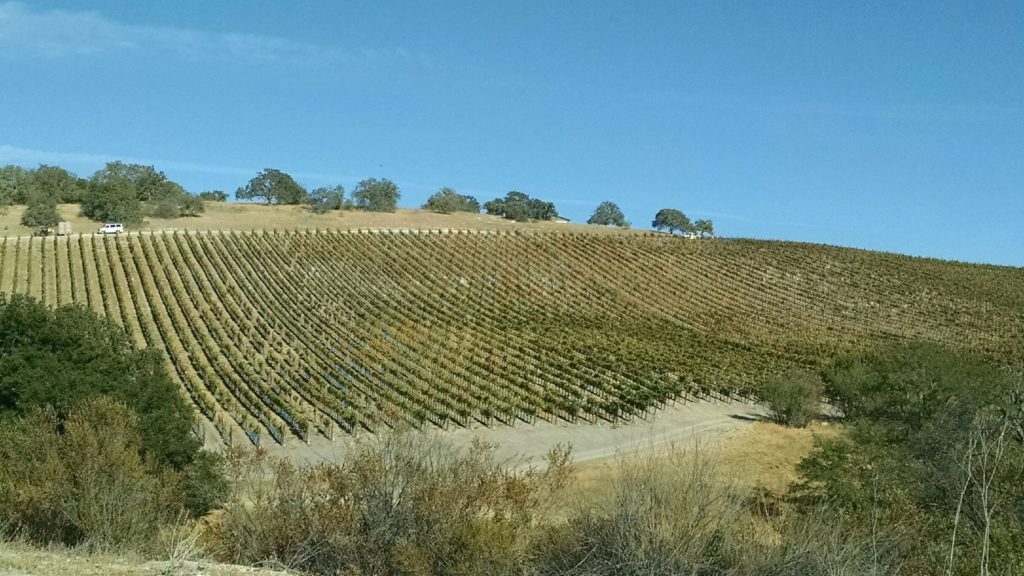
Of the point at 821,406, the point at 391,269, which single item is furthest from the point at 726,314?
the point at 391,269

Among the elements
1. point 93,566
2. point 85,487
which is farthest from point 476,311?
point 93,566

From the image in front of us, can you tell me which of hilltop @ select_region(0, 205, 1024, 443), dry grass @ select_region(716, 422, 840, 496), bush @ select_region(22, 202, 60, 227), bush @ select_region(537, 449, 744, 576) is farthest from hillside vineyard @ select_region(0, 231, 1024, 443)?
bush @ select_region(537, 449, 744, 576)

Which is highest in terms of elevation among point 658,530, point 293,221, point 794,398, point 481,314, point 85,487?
point 293,221

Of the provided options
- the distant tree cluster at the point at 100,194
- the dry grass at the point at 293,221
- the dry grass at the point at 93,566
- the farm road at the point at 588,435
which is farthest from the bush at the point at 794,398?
the distant tree cluster at the point at 100,194

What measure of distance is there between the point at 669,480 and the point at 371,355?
38.2 metres

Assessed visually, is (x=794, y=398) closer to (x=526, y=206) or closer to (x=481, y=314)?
(x=481, y=314)

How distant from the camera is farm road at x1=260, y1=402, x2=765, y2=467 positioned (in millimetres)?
35062

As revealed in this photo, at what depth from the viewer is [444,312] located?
6394 cm

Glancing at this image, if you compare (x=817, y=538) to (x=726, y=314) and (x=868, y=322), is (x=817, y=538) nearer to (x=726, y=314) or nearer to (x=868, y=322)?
(x=726, y=314)

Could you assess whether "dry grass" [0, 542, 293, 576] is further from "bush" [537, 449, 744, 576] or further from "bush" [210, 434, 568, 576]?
"bush" [537, 449, 744, 576]

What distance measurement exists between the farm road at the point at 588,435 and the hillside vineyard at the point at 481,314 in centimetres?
111

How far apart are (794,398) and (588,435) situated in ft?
41.0

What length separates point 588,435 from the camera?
1570 inches

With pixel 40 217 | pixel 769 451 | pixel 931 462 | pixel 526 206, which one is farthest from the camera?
pixel 526 206
